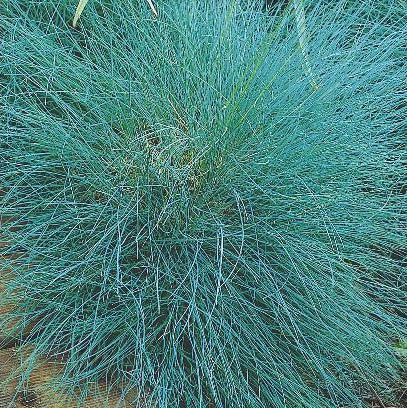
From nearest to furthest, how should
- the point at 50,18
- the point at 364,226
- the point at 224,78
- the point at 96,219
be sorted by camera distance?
the point at 96,219
the point at 364,226
the point at 224,78
the point at 50,18

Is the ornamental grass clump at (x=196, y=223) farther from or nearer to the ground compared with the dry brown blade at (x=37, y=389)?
farther from the ground

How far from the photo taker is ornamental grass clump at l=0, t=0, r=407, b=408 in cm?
200

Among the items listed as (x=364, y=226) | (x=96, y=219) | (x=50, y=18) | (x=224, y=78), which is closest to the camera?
(x=96, y=219)

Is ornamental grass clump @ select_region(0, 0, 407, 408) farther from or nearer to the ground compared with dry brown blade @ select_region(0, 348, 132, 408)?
farther from the ground

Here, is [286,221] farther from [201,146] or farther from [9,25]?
[9,25]

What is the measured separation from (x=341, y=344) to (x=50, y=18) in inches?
58.4

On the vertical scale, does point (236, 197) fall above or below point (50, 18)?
below

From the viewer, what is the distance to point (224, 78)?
7.86ft

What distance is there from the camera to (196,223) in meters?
2.04

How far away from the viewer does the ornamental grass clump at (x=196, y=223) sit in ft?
6.56

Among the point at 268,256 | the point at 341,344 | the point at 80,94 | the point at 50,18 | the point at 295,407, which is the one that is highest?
the point at 50,18

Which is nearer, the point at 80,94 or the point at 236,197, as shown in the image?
the point at 236,197

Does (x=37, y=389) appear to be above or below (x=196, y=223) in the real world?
below

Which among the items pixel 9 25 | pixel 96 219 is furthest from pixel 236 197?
pixel 9 25
